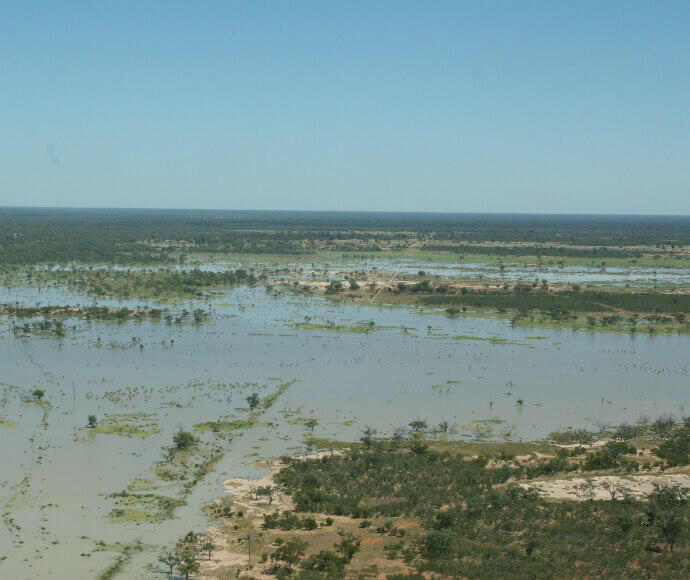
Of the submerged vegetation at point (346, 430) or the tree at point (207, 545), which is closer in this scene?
the tree at point (207, 545)

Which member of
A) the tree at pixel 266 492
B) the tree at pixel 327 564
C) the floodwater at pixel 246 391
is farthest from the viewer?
the tree at pixel 266 492

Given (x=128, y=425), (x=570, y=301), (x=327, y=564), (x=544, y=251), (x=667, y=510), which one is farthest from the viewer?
(x=544, y=251)

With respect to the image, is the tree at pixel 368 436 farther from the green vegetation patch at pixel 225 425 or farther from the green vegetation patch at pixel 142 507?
the green vegetation patch at pixel 142 507

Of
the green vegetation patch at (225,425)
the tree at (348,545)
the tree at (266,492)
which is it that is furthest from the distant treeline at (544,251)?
the tree at (348,545)

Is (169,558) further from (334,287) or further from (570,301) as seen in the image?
(334,287)

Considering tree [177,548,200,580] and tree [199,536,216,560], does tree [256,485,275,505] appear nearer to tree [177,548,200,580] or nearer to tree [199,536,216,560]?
tree [199,536,216,560]

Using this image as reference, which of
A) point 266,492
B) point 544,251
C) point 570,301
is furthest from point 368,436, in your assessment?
point 544,251

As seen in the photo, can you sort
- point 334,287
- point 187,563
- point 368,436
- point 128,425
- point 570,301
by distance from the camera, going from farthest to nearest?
point 334,287
point 570,301
point 128,425
point 368,436
point 187,563
